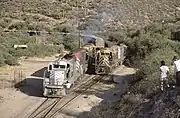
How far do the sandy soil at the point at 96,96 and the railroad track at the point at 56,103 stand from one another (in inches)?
12.5

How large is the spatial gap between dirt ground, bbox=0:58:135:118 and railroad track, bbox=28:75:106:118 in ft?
0.94

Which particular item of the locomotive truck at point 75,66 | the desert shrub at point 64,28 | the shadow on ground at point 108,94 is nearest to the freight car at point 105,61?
the locomotive truck at point 75,66

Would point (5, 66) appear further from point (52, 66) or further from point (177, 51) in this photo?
point (177, 51)

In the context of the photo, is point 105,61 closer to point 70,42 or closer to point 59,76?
point 59,76

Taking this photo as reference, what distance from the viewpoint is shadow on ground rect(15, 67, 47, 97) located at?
84.6 ft

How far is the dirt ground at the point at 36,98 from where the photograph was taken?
21.5 m

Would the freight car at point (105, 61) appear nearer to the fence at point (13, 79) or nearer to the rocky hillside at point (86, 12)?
the fence at point (13, 79)

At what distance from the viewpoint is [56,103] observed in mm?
23094

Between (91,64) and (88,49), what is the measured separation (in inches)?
46.7

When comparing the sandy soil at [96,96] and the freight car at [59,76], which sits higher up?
the freight car at [59,76]

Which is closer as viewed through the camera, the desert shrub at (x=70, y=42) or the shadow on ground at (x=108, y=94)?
the shadow on ground at (x=108, y=94)

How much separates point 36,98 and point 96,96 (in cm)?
346

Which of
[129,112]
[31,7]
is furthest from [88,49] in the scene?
[31,7]

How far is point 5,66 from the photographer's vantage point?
34500 millimetres
